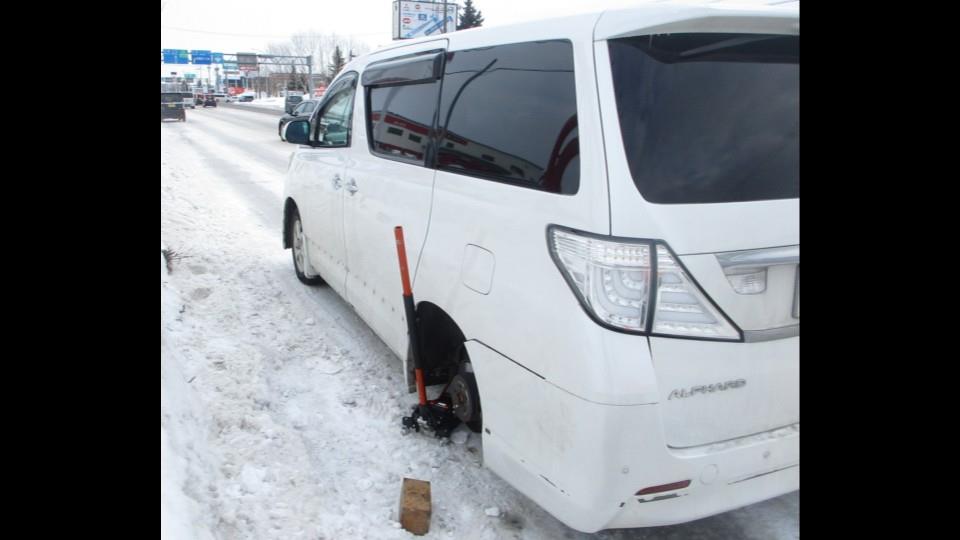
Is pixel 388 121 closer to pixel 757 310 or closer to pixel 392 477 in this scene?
pixel 392 477

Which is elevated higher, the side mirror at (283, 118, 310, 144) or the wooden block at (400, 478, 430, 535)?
the side mirror at (283, 118, 310, 144)

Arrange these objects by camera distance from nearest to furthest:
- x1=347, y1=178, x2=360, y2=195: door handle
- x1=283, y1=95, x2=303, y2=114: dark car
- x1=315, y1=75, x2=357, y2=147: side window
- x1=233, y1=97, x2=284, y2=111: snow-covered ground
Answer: x1=347, y1=178, x2=360, y2=195: door handle < x1=315, y1=75, x2=357, y2=147: side window < x1=283, y1=95, x2=303, y2=114: dark car < x1=233, y1=97, x2=284, y2=111: snow-covered ground

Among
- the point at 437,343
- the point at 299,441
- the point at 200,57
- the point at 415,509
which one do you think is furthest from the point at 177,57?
the point at 415,509

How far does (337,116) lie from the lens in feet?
15.8

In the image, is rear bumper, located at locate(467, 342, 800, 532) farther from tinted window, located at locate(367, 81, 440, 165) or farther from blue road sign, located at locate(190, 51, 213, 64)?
blue road sign, located at locate(190, 51, 213, 64)

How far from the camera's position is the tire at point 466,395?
3148 mm

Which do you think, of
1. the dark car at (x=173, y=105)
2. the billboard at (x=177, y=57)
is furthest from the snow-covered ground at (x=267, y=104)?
the dark car at (x=173, y=105)

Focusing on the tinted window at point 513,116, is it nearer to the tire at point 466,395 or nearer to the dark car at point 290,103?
the tire at point 466,395

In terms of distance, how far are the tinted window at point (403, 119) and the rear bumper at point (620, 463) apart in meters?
1.38

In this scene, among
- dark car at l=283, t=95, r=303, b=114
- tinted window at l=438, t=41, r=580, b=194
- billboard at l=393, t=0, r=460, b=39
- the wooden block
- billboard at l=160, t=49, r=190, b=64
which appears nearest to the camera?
tinted window at l=438, t=41, r=580, b=194

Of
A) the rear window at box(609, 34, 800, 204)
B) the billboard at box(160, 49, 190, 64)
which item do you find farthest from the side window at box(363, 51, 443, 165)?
the billboard at box(160, 49, 190, 64)

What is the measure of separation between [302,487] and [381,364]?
144 cm

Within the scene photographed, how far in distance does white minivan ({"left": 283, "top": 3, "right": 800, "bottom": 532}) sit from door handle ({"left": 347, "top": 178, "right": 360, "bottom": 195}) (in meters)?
1.75

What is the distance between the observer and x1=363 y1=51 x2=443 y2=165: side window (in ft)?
10.8
